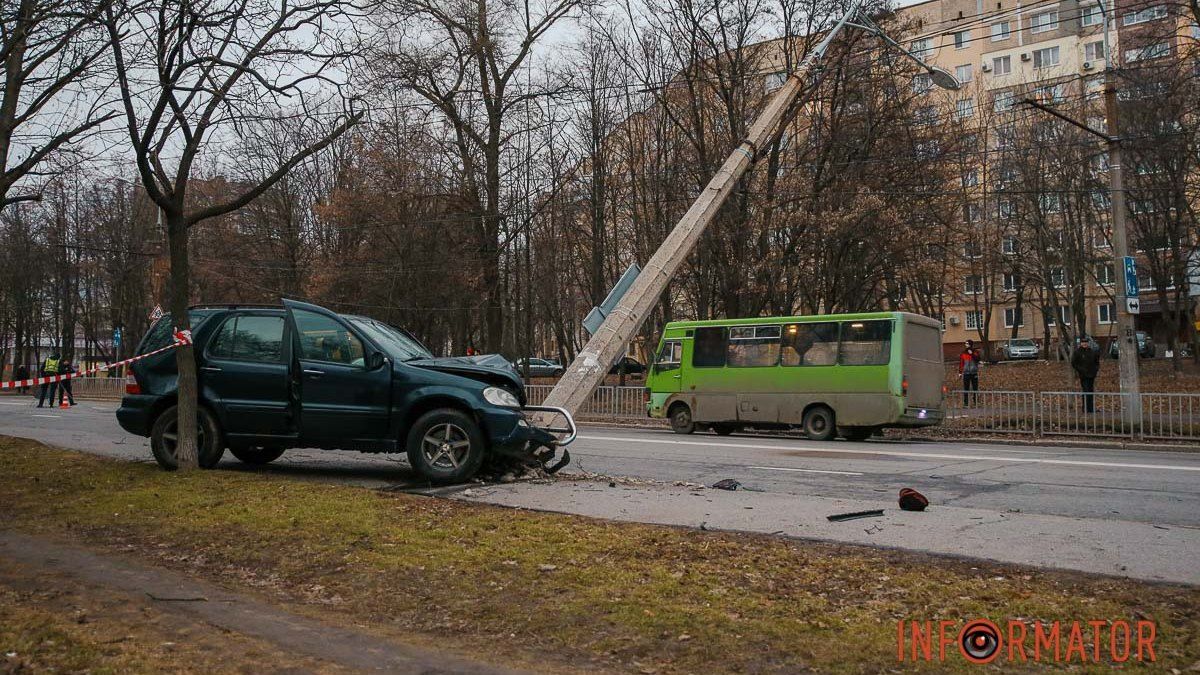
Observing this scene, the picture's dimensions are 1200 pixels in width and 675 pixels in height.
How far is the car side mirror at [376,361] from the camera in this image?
1044 centimetres

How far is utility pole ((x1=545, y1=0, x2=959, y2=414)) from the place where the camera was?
13.1 m

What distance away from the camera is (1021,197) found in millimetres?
40531

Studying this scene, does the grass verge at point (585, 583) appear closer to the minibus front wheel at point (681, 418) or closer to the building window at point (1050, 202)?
the minibus front wheel at point (681, 418)

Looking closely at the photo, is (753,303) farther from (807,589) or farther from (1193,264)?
(807,589)

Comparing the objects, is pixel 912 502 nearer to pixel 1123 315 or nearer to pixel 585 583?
pixel 585 583

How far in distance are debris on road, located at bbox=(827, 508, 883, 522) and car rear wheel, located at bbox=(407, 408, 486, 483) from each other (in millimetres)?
3839

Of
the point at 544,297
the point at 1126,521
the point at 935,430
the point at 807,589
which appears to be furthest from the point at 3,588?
the point at 544,297

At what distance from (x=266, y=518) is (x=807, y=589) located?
4.74m

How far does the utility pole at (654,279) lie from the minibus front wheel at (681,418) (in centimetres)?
837

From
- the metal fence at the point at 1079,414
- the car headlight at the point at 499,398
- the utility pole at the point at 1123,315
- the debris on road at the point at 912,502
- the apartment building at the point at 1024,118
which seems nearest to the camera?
the debris on road at the point at 912,502

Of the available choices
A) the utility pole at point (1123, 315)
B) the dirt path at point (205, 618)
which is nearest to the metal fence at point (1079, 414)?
the utility pole at point (1123, 315)

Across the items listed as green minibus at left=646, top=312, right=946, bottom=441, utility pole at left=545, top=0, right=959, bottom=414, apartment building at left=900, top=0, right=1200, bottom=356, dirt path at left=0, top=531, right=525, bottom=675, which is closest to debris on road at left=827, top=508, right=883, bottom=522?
dirt path at left=0, top=531, right=525, bottom=675

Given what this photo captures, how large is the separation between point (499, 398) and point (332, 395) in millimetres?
1945

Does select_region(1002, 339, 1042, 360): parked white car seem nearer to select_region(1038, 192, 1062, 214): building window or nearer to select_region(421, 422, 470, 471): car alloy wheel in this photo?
select_region(1038, 192, 1062, 214): building window
